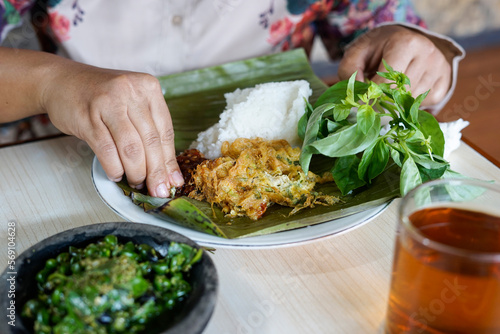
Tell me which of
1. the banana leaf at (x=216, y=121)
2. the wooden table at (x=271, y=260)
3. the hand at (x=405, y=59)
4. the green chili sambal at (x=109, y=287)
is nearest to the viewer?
the green chili sambal at (x=109, y=287)

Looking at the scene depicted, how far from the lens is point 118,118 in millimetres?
1217

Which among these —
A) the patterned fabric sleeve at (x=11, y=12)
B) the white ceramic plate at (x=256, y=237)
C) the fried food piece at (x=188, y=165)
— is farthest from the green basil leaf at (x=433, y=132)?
the patterned fabric sleeve at (x=11, y=12)

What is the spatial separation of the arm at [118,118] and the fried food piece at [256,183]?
0.09 m

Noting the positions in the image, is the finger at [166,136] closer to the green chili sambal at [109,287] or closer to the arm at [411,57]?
the green chili sambal at [109,287]

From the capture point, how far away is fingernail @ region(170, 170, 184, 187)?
130 centimetres

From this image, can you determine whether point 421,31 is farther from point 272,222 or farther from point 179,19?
point 272,222

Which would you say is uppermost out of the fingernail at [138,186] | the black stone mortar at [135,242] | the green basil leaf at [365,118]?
the green basil leaf at [365,118]

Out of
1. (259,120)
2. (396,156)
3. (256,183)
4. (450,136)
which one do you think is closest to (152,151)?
(256,183)

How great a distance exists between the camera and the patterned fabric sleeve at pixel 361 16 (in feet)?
6.93

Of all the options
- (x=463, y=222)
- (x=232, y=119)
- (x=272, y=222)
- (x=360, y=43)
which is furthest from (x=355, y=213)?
(x=360, y=43)

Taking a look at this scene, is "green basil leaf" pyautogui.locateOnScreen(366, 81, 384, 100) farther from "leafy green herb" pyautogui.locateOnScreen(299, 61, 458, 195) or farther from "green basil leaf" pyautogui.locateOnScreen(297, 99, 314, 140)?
"green basil leaf" pyautogui.locateOnScreen(297, 99, 314, 140)

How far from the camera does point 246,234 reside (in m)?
1.08

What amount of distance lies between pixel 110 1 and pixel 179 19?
27 centimetres

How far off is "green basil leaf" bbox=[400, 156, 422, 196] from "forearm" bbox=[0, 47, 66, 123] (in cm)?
97
